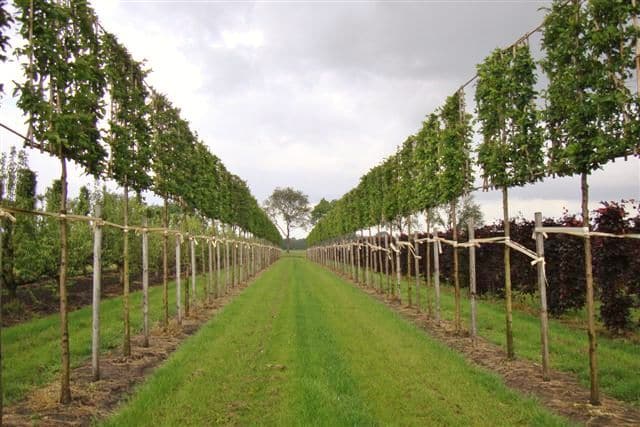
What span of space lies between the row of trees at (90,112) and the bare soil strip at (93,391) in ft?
1.06

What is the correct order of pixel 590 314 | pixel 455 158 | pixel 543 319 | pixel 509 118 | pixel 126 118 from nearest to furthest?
pixel 590 314, pixel 543 319, pixel 509 118, pixel 126 118, pixel 455 158

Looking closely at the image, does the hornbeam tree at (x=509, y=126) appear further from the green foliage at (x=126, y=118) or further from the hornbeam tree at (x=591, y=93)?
the green foliage at (x=126, y=118)

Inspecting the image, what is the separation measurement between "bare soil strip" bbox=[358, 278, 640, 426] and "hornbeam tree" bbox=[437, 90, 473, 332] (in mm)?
1708

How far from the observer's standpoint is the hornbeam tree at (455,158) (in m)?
12.0

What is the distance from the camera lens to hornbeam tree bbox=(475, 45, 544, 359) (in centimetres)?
870

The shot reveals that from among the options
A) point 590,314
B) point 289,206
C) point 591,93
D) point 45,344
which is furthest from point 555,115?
point 289,206

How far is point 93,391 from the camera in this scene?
7578mm

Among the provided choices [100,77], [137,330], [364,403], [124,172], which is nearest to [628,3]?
[364,403]

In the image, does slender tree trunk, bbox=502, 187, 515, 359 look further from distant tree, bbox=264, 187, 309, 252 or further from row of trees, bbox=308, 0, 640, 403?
distant tree, bbox=264, 187, 309, 252

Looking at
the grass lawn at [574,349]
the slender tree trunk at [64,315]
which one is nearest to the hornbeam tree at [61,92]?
the slender tree trunk at [64,315]

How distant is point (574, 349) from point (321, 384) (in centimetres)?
553

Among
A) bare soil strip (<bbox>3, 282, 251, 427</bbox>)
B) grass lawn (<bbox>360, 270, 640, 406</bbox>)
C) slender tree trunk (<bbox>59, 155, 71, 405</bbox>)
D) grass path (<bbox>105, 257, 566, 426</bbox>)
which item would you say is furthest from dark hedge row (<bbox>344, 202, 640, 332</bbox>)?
slender tree trunk (<bbox>59, 155, 71, 405</bbox>)

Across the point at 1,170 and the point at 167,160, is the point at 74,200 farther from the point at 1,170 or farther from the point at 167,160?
the point at 167,160

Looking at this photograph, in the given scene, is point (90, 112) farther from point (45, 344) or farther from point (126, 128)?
point (45, 344)
